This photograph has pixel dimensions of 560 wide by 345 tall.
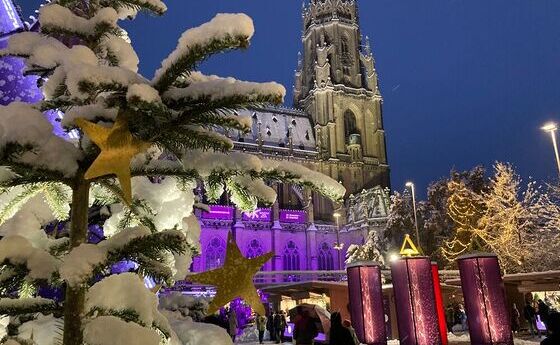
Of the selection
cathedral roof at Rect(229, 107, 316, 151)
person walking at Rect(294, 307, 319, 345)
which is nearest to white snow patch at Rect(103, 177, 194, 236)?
person walking at Rect(294, 307, 319, 345)

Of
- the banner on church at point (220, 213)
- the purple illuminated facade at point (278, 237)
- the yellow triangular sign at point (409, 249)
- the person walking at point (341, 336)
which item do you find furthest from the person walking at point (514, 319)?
the banner on church at point (220, 213)

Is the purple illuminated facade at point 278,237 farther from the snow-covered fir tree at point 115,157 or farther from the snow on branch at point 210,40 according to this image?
Result: the snow on branch at point 210,40

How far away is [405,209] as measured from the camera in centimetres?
3725

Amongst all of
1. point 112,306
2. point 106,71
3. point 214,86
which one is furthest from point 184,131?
point 112,306

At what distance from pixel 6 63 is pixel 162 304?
352cm

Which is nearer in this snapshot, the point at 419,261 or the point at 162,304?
the point at 162,304

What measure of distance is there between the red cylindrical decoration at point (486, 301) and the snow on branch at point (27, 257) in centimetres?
1083

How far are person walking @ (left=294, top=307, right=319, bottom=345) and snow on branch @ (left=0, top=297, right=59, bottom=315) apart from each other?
7.58m

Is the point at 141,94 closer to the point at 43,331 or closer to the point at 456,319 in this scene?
the point at 43,331

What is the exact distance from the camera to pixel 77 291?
1.80 meters

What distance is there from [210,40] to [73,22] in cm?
105

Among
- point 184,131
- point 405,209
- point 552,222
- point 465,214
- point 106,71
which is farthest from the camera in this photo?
point 405,209

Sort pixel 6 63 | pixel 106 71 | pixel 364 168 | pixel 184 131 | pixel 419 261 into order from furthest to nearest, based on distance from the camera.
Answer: pixel 364 168
pixel 419 261
pixel 6 63
pixel 184 131
pixel 106 71

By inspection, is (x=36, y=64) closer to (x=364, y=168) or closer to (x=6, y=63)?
(x=6, y=63)
